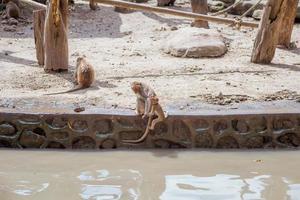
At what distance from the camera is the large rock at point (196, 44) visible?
9312 millimetres

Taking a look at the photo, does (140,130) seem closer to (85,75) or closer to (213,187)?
(213,187)

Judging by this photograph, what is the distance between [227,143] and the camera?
20.1 feet

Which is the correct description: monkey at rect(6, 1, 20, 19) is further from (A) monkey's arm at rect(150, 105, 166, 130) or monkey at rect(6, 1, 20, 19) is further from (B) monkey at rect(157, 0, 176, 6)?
(A) monkey's arm at rect(150, 105, 166, 130)

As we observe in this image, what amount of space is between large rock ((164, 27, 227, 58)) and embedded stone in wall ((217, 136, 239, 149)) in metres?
3.42

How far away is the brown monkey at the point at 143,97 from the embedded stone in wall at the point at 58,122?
822 mm

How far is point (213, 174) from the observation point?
5.41 m

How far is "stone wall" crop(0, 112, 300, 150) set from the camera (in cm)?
602

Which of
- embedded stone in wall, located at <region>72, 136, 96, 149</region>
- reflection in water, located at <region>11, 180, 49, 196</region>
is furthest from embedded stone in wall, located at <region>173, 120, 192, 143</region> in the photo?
reflection in water, located at <region>11, 180, 49, 196</region>

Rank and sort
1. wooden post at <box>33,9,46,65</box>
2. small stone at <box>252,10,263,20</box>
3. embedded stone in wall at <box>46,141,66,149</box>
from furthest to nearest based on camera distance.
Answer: small stone at <box>252,10,263,20</box>, wooden post at <box>33,9,46,65</box>, embedded stone in wall at <box>46,141,66,149</box>

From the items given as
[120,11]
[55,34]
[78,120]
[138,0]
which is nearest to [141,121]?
[78,120]

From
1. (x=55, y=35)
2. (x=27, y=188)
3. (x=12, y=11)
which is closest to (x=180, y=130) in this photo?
(x=27, y=188)

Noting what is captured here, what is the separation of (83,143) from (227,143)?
5.33ft

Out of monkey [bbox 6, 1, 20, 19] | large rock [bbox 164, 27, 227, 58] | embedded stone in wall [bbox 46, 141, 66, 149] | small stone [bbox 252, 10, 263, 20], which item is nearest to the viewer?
embedded stone in wall [bbox 46, 141, 66, 149]

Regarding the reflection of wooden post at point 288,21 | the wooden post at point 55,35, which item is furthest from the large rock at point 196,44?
the wooden post at point 55,35
